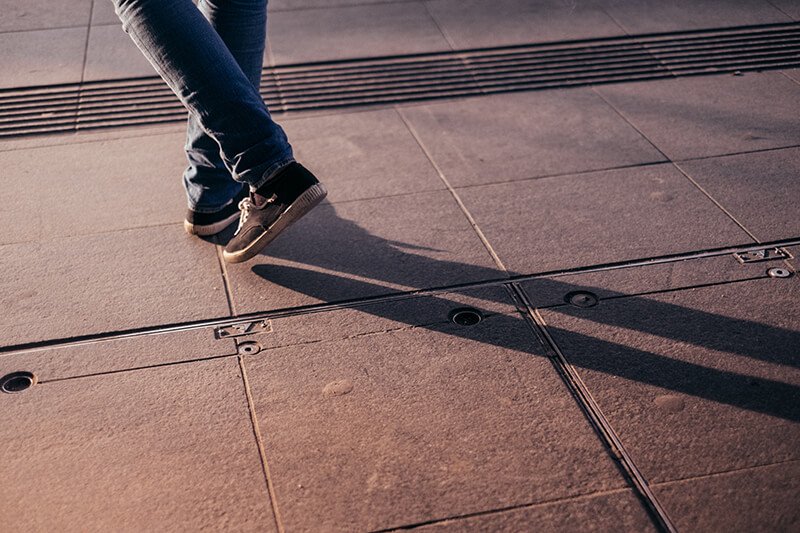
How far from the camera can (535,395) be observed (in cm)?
236

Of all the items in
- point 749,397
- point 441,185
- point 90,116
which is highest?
point 749,397

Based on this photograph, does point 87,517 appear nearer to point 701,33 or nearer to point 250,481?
point 250,481

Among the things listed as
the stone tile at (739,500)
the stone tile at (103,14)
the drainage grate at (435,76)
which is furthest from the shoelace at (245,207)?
the stone tile at (103,14)

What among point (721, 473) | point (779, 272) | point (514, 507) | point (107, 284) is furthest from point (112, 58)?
point (721, 473)

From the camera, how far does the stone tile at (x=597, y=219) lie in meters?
2.98

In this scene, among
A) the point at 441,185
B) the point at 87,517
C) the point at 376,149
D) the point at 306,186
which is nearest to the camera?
the point at 87,517

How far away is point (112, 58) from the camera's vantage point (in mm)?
4555

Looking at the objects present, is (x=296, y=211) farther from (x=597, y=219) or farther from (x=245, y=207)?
(x=597, y=219)

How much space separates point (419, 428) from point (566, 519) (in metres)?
0.44

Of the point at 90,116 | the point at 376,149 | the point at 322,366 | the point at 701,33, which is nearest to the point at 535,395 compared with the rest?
the point at 322,366

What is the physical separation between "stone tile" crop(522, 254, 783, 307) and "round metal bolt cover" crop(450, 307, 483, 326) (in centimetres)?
18

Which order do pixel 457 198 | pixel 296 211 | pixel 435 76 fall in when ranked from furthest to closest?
pixel 435 76
pixel 457 198
pixel 296 211

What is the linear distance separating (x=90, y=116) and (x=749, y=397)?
3008 millimetres

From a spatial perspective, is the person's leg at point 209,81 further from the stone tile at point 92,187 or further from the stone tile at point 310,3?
the stone tile at point 310,3
